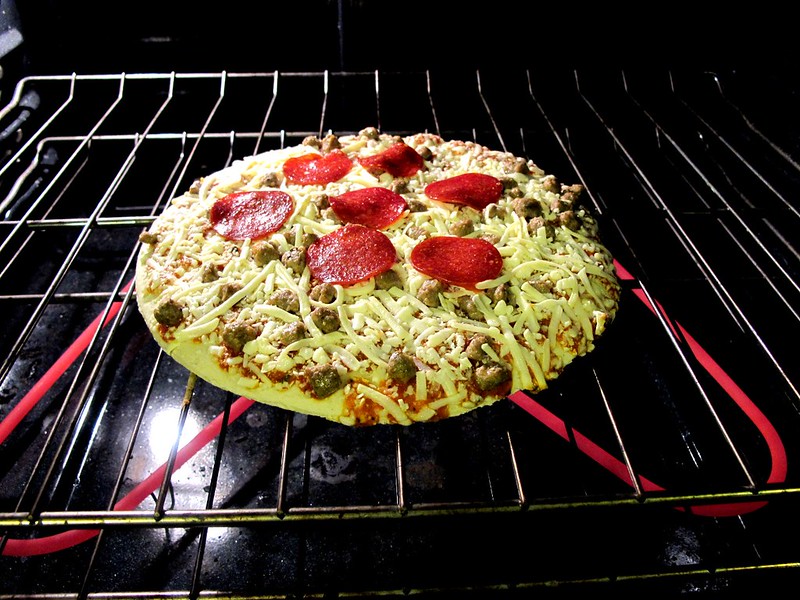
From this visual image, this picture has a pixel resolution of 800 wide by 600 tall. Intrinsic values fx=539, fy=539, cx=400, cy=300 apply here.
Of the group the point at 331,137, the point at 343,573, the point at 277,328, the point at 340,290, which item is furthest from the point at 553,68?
the point at 343,573

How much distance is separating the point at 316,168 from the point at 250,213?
0.46 metres

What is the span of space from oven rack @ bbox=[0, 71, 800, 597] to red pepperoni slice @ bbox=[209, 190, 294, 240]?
1.16 feet

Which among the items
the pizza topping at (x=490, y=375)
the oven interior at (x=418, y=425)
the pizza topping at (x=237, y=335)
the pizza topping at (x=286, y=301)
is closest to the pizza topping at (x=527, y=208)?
the oven interior at (x=418, y=425)

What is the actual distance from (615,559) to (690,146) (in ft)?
9.72

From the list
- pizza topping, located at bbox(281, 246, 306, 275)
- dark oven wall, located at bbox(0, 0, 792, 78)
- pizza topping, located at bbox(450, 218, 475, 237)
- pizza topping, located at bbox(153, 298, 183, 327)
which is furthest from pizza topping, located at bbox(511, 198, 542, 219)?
dark oven wall, located at bbox(0, 0, 792, 78)

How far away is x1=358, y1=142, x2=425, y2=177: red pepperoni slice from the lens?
8.52 feet

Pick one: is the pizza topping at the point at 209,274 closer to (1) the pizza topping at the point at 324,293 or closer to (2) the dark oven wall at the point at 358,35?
(1) the pizza topping at the point at 324,293

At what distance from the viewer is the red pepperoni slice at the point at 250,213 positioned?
2221 millimetres

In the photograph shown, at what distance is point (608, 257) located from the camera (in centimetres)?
230

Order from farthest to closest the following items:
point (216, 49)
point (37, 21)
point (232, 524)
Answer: point (216, 49), point (37, 21), point (232, 524)

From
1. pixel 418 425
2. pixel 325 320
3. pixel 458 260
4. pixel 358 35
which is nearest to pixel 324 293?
pixel 325 320

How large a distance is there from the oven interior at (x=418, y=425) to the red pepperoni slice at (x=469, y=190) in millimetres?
518

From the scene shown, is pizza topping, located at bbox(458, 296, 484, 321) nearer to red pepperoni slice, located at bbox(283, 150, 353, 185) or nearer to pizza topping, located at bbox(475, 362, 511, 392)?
pizza topping, located at bbox(475, 362, 511, 392)

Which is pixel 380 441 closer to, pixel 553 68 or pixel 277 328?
pixel 277 328
